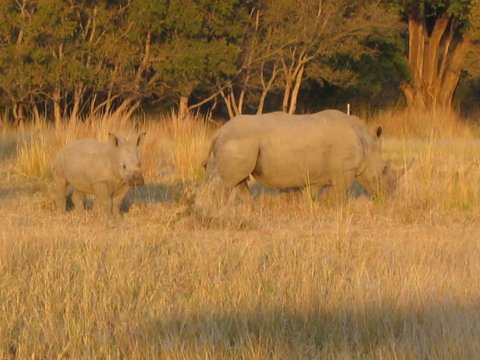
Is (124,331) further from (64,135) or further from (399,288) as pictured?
(64,135)

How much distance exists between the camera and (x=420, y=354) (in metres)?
4.55

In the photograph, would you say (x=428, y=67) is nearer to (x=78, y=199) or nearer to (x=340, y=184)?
(x=340, y=184)

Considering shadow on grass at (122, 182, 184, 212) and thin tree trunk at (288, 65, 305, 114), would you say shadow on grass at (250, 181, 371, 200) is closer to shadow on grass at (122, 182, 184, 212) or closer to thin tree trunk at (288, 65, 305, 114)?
shadow on grass at (122, 182, 184, 212)

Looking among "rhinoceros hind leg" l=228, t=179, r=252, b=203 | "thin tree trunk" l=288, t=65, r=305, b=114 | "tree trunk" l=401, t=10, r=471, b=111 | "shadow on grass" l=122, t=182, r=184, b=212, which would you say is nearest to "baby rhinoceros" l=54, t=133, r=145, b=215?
"shadow on grass" l=122, t=182, r=184, b=212

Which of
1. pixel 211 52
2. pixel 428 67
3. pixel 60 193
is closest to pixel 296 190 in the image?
pixel 60 193

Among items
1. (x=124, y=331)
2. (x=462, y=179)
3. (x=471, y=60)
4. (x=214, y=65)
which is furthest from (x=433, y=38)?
(x=124, y=331)

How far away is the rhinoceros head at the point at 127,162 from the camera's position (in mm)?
8930

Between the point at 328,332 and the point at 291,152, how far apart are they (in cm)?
515

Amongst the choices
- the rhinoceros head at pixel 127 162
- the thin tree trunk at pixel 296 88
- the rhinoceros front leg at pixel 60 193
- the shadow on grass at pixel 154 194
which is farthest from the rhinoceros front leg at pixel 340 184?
the thin tree trunk at pixel 296 88

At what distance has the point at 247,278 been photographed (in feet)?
19.5

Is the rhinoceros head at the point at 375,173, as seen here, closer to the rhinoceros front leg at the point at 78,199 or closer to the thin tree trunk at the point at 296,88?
the rhinoceros front leg at the point at 78,199

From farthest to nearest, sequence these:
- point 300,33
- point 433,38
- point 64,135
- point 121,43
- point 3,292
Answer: point 433,38 < point 300,33 < point 121,43 < point 64,135 < point 3,292

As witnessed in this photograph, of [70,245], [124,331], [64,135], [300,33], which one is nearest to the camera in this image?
[124,331]

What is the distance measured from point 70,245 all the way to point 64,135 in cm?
664
